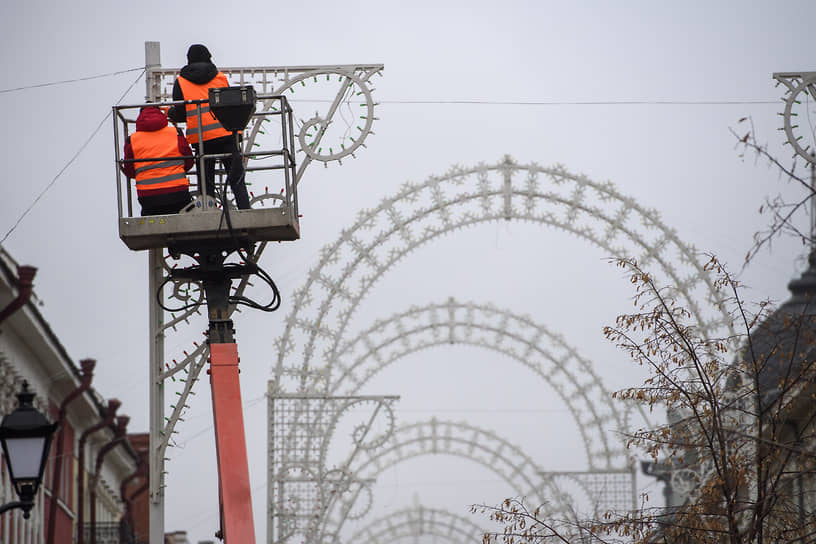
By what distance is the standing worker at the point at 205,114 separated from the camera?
1321 centimetres

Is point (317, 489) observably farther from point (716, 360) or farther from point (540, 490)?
point (716, 360)

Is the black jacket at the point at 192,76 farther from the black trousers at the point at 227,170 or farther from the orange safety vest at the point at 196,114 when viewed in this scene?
the black trousers at the point at 227,170

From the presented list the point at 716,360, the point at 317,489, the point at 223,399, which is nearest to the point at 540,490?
the point at 317,489

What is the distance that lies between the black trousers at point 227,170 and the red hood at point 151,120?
33cm

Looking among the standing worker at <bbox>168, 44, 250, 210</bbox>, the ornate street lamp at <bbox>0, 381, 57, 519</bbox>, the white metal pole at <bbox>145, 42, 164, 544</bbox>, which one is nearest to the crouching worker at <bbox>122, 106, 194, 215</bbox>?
the standing worker at <bbox>168, 44, 250, 210</bbox>

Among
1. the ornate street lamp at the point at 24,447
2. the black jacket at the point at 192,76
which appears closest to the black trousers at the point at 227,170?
the black jacket at the point at 192,76

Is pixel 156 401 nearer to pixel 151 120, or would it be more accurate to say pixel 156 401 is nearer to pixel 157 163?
pixel 157 163

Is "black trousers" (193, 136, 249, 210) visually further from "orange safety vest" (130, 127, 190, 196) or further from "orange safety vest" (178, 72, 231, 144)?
"orange safety vest" (130, 127, 190, 196)

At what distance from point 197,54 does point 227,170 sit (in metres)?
0.99

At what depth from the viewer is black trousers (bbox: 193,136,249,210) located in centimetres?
→ 1319

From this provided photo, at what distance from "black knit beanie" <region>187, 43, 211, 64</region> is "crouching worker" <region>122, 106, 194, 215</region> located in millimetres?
525

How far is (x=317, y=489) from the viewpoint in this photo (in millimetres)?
29172

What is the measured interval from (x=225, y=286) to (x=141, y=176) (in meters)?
1.13

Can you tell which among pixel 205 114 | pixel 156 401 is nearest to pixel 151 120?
pixel 205 114
